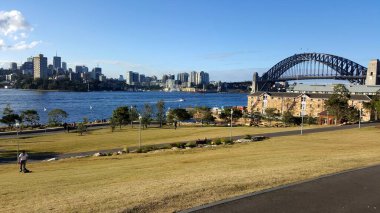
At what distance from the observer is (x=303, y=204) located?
9.62 m

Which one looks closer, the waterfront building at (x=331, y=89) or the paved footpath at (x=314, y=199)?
the paved footpath at (x=314, y=199)

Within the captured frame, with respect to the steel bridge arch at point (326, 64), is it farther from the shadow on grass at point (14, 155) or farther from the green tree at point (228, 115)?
the shadow on grass at point (14, 155)

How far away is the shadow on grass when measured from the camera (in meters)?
30.7

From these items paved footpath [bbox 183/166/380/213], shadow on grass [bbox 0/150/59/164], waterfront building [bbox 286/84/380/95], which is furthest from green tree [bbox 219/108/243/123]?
paved footpath [bbox 183/166/380/213]

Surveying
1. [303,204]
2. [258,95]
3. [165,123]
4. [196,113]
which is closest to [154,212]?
[303,204]

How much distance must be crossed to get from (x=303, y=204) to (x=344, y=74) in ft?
501

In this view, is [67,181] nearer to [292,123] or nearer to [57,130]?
[57,130]

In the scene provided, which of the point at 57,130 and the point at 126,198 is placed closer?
the point at 126,198

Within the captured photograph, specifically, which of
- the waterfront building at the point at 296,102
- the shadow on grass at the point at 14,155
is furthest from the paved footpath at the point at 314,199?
the waterfront building at the point at 296,102

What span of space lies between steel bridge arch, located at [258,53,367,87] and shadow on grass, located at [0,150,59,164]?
431 feet

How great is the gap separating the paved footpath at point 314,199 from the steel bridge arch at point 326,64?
14182 cm

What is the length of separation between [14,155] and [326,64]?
14540 cm

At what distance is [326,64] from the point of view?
15900cm

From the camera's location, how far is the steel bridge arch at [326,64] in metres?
149
